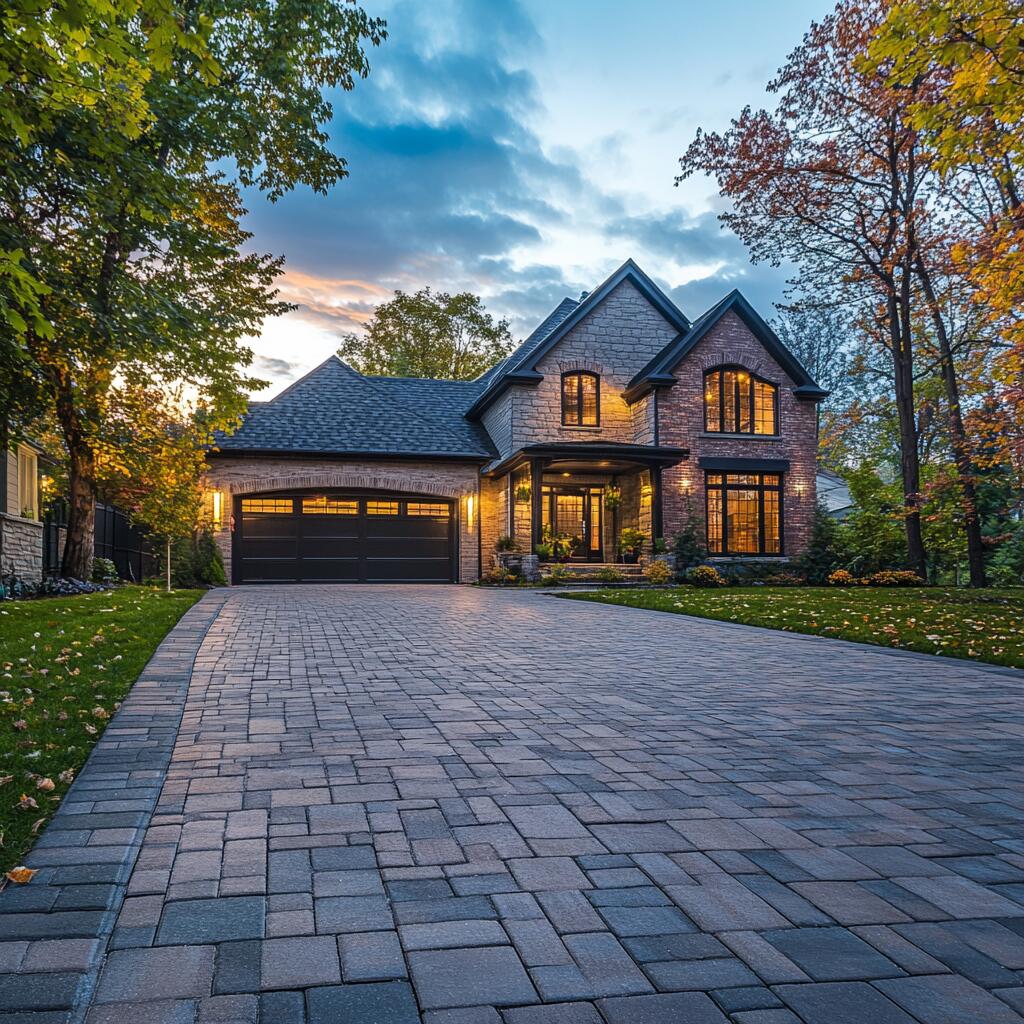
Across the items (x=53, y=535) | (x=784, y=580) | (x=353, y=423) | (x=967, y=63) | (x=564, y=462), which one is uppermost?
(x=967, y=63)

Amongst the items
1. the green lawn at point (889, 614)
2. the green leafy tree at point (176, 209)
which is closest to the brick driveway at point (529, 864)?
the green lawn at point (889, 614)

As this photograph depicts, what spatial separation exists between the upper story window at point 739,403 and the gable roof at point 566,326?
2139 millimetres

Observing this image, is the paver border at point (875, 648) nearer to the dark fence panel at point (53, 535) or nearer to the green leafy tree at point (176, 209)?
the green leafy tree at point (176, 209)

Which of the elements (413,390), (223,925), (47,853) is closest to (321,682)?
(47,853)

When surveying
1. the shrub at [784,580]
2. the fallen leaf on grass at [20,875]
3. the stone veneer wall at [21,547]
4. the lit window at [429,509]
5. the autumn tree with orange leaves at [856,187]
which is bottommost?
the shrub at [784,580]

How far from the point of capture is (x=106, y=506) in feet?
59.0

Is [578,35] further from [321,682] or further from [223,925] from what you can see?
[223,925]

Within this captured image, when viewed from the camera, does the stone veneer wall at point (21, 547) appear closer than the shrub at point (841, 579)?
Yes

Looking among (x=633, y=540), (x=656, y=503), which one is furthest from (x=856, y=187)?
(x=633, y=540)

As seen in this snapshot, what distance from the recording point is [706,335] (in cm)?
2078

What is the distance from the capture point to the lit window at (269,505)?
20516 mm

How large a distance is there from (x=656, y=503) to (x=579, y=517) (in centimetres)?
276

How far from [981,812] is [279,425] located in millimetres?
20266

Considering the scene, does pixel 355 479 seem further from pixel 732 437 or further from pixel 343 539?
pixel 732 437
